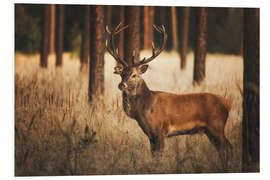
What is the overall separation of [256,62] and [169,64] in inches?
54.7

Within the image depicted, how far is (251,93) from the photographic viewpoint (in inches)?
246

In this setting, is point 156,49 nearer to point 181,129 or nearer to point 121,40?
point 121,40

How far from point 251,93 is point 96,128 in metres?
2.54

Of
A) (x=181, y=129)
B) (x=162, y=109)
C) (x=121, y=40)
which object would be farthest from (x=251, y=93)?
(x=121, y=40)

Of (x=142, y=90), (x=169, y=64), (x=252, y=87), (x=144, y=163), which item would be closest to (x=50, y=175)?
(x=144, y=163)

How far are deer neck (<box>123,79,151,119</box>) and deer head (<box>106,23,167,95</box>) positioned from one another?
53 millimetres

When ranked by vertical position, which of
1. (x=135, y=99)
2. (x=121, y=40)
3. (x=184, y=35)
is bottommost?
(x=135, y=99)

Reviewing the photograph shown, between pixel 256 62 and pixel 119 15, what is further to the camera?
pixel 119 15

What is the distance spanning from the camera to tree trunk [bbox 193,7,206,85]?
21.2 feet

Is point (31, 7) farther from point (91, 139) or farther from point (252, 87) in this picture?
point (252, 87)

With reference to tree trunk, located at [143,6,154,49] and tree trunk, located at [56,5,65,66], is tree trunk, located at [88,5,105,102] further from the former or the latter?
tree trunk, located at [143,6,154,49]

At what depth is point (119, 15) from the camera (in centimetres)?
655

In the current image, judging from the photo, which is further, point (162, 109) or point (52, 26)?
point (52, 26)

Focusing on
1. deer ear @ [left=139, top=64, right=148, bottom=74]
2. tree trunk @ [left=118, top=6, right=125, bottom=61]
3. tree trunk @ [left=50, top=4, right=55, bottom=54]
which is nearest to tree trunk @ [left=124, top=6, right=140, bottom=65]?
tree trunk @ [left=118, top=6, right=125, bottom=61]
